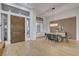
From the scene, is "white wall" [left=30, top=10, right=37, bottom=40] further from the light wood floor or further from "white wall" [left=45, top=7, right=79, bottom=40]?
"white wall" [left=45, top=7, right=79, bottom=40]

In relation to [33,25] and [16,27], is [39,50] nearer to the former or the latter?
[33,25]

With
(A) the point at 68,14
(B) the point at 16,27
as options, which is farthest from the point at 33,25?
(A) the point at 68,14

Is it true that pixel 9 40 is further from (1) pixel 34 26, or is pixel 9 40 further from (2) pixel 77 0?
(2) pixel 77 0

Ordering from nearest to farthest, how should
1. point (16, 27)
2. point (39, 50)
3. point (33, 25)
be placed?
point (39, 50)
point (33, 25)
point (16, 27)

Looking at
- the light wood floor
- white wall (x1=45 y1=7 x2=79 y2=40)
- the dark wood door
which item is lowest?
the light wood floor

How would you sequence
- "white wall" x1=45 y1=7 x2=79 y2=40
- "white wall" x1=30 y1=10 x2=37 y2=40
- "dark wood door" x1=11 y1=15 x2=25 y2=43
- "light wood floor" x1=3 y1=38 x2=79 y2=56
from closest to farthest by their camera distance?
"light wood floor" x1=3 y1=38 x2=79 y2=56 → "white wall" x1=45 y1=7 x2=79 y2=40 → "white wall" x1=30 y1=10 x2=37 y2=40 → "dark wood door" x1=11 y1=15 x2=25 y2=43

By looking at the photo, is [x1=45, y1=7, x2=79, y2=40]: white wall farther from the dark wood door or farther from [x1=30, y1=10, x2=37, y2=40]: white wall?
the dark wood door

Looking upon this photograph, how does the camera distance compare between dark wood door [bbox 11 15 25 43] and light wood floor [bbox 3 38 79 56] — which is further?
dark wood door [bbox 11 15 25 43]

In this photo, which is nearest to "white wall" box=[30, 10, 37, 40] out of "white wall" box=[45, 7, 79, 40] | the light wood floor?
the light wood floor

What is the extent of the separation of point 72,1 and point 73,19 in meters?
0.75

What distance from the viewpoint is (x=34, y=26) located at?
296 cm

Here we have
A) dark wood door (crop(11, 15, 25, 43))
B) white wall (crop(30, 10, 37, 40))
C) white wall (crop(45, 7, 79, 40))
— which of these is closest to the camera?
white wall (crop(45, 7, 79, 40))

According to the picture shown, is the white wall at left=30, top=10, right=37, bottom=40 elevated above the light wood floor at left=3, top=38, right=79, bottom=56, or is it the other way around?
the white wall at left=30, top=10, right=37, bottom=40

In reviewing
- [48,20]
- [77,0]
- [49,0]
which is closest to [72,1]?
[77,0]
